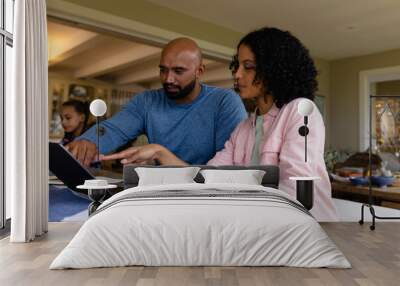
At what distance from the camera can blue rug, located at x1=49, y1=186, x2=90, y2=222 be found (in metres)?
4.91

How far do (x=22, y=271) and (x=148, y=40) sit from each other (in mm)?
2791

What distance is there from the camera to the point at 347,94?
7.25m

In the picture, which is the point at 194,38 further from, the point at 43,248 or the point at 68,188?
the point at 43,248

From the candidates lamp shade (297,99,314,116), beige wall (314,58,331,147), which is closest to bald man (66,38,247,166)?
lamp shade (297,99,314,116)

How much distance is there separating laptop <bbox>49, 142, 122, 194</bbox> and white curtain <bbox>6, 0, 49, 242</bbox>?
0.44 meters

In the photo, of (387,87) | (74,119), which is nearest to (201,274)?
(74,119)

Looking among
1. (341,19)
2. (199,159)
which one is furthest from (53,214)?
(341,19)

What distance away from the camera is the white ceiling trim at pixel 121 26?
460cm

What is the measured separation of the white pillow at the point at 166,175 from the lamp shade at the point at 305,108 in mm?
1095

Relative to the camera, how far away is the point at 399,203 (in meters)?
5.23

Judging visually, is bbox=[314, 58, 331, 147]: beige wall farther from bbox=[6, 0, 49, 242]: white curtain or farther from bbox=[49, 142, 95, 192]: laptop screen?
bbox=[6, 0, 49, 242]: white curtain

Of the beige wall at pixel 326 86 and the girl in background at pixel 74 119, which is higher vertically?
the beige wall at pixel 326 86

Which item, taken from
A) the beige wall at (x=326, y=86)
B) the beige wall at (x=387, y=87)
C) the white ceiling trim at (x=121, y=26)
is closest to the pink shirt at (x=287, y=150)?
the white ceiling trim at (x=121, y=26)

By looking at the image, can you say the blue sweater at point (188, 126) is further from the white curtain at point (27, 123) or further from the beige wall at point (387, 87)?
the beige wall at point (387, 87)
